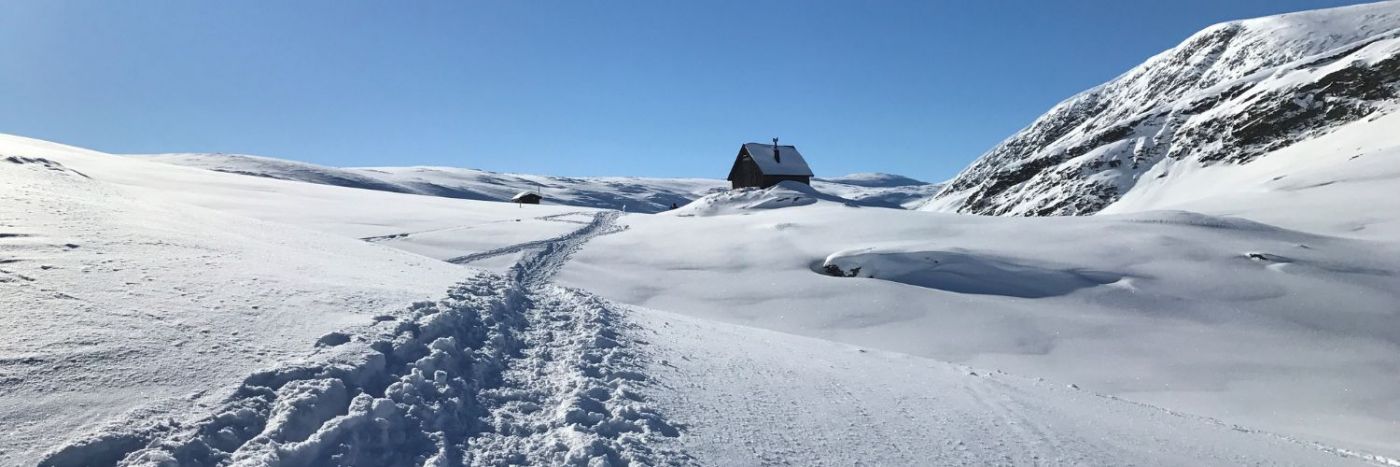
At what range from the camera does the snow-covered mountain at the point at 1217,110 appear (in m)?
39.8

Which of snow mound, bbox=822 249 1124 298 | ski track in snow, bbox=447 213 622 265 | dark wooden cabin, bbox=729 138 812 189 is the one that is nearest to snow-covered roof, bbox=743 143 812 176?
dark wooden cabin, bbox=729 138 812 189

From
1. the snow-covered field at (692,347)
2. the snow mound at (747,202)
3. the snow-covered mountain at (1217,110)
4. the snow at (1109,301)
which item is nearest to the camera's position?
the snow-covered field at (692,347)

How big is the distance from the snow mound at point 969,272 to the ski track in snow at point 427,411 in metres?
8.95

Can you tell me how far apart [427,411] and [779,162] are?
5356 centimetres

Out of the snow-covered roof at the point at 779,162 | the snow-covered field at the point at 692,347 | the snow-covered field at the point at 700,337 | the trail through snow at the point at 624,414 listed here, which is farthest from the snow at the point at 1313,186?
the snow-covered roof at the point at 779,162

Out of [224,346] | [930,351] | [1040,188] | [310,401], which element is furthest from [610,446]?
[1040,188]

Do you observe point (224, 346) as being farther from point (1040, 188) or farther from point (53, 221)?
point (1040, 188)

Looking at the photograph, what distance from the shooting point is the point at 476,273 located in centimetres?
1162

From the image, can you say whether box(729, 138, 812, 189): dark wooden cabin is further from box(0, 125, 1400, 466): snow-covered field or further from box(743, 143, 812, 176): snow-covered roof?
box(0, 125, 1400, 466): snow-covered field

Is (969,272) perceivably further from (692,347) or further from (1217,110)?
(1217,110)

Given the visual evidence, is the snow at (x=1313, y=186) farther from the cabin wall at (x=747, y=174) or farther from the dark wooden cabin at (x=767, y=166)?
the cabin wall at (x=747, y=174)

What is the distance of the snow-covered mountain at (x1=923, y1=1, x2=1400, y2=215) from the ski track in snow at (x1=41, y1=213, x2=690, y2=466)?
39.2 metres

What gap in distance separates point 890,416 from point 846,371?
1727 millimetres

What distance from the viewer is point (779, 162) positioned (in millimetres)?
56875
